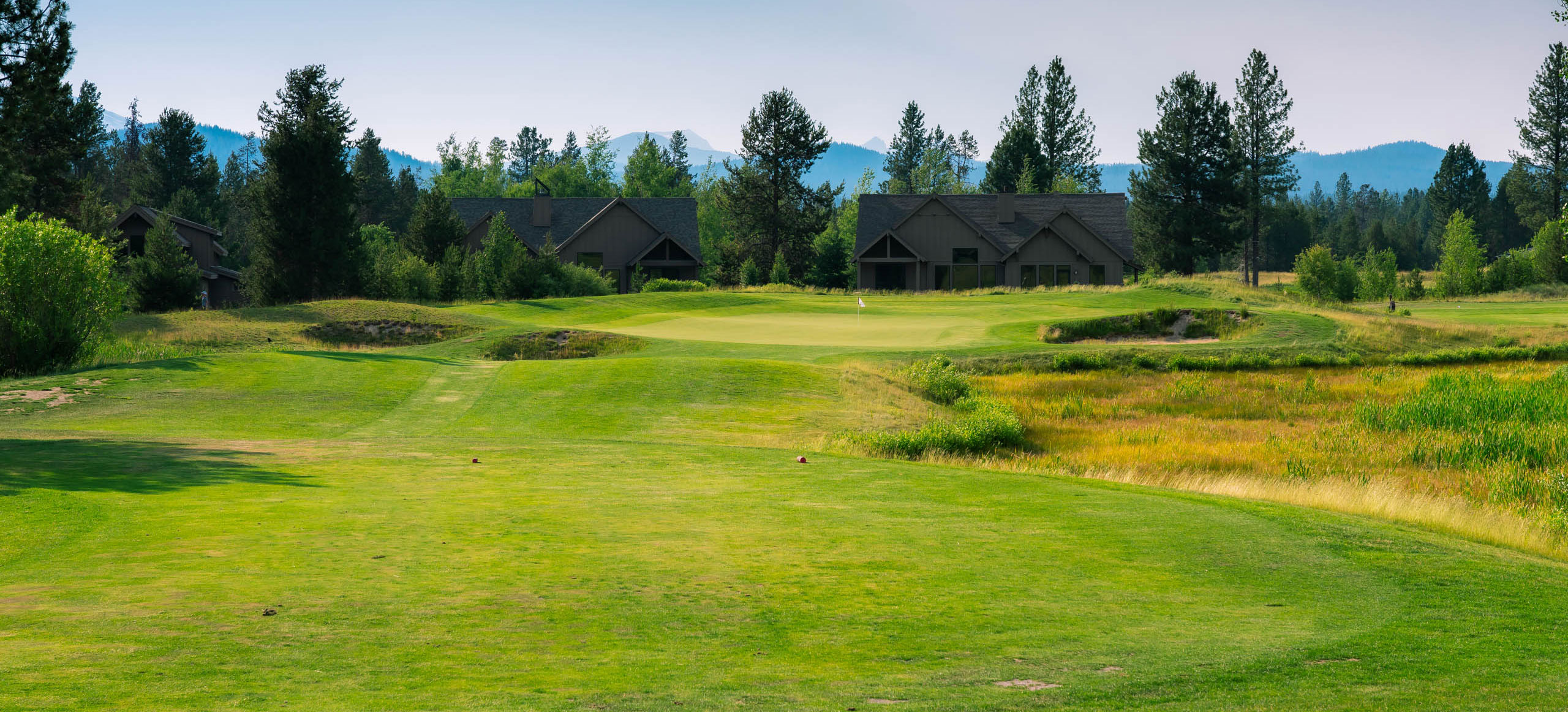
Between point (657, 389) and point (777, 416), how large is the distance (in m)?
3.34

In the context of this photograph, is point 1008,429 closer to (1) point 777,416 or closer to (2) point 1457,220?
(1) point 777,416

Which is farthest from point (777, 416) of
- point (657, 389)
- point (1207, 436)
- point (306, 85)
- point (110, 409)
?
point (306, 85)

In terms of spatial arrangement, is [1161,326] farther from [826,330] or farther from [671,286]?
[671,286]

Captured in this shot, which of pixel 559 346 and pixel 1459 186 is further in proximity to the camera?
pixel 1459 186

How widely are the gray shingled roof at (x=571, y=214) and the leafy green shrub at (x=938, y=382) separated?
147 ft

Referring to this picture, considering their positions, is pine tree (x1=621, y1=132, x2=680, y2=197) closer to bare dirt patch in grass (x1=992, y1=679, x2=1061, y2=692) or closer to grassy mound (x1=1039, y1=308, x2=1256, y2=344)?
grassy mound (x1=1039, y1=308, x2=1256, y2=344)

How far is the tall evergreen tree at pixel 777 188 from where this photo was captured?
261 feet

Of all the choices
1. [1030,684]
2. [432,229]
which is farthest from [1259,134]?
[1030,684]

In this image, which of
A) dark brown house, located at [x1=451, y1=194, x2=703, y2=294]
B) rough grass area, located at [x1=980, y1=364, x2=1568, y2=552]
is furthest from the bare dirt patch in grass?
dark brown house, located at [x1=451, y1=194, x2=703, y2=294]

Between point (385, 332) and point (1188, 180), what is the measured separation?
210ft

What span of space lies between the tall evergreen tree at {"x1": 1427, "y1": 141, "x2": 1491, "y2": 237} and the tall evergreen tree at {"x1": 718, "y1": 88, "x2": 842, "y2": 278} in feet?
261

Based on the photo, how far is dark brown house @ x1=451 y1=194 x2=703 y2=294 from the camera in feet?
242

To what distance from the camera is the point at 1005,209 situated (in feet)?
248

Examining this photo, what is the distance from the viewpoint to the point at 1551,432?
21891mm
